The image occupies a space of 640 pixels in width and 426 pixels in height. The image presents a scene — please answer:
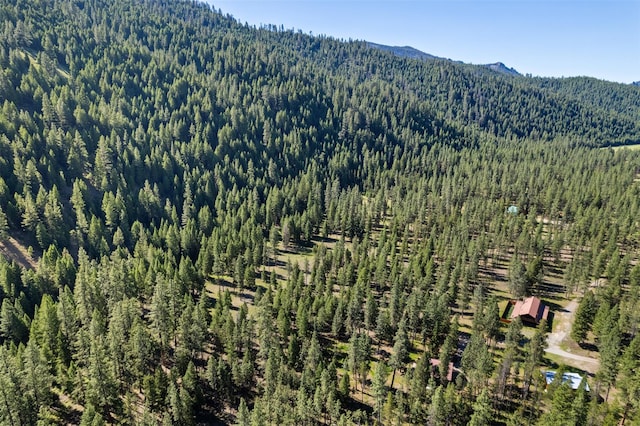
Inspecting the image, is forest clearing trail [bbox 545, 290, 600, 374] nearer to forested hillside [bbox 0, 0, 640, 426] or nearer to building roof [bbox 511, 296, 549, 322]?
forested hillside [bbox 0, 0, 640, 426]

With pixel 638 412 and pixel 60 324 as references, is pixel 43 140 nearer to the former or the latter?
pixel 60 324

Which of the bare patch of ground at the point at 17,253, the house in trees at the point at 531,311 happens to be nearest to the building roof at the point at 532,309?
the house in trees at the point at 531,311

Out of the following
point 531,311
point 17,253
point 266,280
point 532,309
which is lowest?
point 266,280

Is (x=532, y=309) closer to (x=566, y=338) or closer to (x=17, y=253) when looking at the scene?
(x=566, y=338)

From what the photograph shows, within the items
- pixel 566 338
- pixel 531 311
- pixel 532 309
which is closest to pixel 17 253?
pixel 531 311

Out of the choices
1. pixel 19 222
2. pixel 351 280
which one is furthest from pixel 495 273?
pixel 19 222

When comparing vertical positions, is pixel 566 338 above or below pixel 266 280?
above

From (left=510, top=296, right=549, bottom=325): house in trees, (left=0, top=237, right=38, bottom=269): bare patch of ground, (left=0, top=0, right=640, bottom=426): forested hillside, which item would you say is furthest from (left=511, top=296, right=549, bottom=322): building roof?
(left=0, top=237, right=38, bottom=269): bare patch of ground
